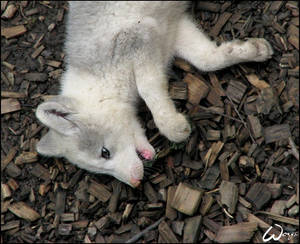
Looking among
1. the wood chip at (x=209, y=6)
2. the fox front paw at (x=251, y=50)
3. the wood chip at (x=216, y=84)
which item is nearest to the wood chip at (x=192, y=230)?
the wood chip at (x=216, y=84)

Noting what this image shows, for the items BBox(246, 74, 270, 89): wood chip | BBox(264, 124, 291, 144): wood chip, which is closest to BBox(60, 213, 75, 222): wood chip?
BBox(264, 124, 291, 144): wood chip

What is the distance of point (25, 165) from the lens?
4.61 metres

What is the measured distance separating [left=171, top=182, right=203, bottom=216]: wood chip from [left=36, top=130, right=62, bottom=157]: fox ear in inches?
51.2

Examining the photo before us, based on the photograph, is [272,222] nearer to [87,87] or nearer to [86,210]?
[86,210]

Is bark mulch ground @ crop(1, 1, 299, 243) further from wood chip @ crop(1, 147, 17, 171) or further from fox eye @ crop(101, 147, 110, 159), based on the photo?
fox eye @ crop(101, 147, 110, 159)

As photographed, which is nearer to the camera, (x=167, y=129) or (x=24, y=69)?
(x=167, y=129)

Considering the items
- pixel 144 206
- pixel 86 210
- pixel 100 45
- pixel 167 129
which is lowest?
pixel 86 210

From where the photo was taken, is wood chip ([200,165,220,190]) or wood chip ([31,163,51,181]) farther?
wood chip ([31,163,51,181])

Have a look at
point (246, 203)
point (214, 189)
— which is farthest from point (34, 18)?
point (246, 203)

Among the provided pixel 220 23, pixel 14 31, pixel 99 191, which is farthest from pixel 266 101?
pixel 14 31

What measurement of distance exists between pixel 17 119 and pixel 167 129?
196 centimetres

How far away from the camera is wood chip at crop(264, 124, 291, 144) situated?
365cm

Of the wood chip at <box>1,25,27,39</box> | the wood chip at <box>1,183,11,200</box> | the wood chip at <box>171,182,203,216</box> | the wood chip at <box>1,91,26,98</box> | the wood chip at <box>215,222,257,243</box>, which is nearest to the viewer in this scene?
the wood chip at <box>215,222,257,243</box>

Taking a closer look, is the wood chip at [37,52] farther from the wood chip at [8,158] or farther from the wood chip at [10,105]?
the wood chip at [8,158]
